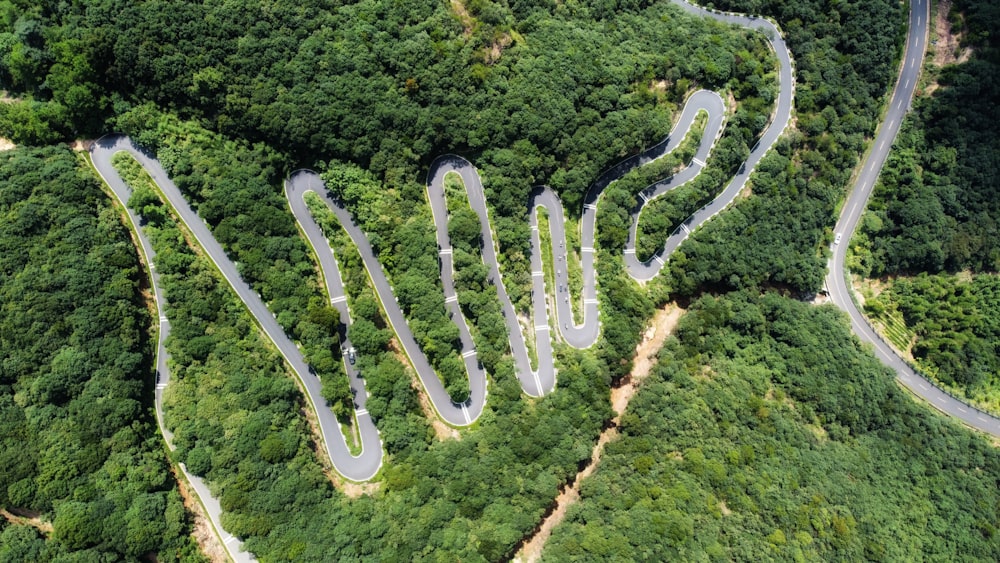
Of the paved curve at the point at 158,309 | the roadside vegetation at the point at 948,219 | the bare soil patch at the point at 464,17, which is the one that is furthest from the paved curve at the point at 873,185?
the paved curve at the point at 158,309

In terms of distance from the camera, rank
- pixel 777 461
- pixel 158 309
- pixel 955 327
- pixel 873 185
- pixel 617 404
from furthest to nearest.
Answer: pixel 873 185 → pixel 955 327 → pixel 617 404 → pixel 777 461 → pixel 158 309

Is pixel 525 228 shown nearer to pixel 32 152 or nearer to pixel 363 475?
pixel 363 475

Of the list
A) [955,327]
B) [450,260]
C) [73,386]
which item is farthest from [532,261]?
[955,327]

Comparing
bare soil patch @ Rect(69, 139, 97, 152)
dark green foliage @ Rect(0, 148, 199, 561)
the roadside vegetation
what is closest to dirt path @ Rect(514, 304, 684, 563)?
the roadside vegetation

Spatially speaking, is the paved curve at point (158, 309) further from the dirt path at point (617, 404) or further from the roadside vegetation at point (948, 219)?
the roadside vegetation at point (948, 219)

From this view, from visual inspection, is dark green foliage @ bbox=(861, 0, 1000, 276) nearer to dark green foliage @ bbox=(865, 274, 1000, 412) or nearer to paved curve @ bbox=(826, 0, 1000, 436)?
paved curve @ bbox=(826, 0, 1000, 436)

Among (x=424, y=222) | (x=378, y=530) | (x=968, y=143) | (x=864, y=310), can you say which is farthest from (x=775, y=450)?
(x=968, y=143)

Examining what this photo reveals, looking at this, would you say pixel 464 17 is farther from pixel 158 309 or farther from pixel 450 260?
pixel 158 309
